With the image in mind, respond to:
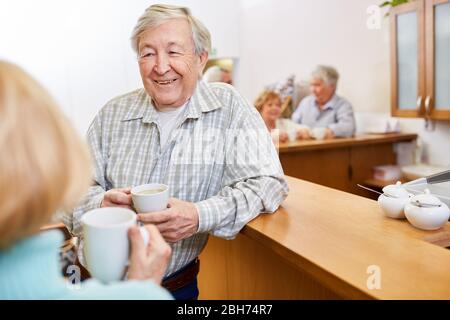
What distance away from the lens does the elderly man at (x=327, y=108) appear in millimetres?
3025

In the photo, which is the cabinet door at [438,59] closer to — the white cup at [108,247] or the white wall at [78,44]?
the white wall at [78,44]

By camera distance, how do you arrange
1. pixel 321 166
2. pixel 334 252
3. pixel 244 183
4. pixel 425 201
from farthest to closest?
pixel 321 166 → pixel 244 183 → pixel 425 201 → pixel 334 252

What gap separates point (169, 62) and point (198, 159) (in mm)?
266

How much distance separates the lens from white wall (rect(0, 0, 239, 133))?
3.76ft

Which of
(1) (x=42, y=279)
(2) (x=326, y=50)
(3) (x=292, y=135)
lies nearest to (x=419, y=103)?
(3) (x=292, y=135)

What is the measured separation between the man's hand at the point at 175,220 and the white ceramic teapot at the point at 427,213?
49 centimetres

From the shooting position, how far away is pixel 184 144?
117 cm

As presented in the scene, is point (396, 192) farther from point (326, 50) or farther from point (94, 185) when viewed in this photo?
point (326, 50)

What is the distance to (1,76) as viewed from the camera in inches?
19.5

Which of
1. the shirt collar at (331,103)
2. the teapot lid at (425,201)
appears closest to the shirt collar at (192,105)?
the teapot lid at (425,201)

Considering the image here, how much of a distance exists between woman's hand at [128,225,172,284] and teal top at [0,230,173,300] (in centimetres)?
8

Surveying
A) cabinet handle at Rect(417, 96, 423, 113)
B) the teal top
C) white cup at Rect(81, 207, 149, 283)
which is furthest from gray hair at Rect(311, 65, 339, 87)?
the teal top

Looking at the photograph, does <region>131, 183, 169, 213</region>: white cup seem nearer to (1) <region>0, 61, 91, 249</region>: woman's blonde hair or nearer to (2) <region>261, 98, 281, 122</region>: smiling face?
(1) <region>0, 61, 91, 249</region>: woman's blonde hair
